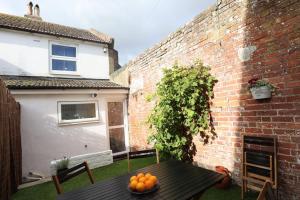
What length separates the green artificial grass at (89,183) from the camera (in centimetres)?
338

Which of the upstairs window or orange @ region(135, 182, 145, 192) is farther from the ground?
the upstairs window

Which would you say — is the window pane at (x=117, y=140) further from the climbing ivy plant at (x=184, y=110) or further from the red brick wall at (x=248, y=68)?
the red brick wall at (x=248, y=68)

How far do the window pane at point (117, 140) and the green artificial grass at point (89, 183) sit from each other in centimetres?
114

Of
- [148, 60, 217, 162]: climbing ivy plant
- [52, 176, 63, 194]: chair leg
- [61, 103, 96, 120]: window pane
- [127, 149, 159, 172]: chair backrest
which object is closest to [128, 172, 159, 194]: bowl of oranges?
[52, 176, 63, 194]: chair leg

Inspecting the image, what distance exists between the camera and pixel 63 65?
873cm


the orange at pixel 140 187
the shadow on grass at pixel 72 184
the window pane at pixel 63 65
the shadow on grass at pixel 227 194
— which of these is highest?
the window pane at pixel 63 65

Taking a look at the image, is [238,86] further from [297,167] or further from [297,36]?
[297,167]

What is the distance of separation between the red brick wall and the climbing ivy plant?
20cm

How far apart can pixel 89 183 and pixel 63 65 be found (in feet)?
19.2

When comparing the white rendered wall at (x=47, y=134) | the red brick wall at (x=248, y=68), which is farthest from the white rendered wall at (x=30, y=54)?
the red brick wall at (x=248, y=68)

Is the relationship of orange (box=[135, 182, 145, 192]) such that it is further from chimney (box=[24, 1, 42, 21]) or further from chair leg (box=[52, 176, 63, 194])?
chimney (box=[24, 1, 42, 21])

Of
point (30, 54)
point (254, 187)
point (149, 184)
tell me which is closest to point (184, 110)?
point (254, 187)

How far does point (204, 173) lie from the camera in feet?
8.00

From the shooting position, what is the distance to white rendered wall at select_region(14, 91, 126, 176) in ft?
18.9
